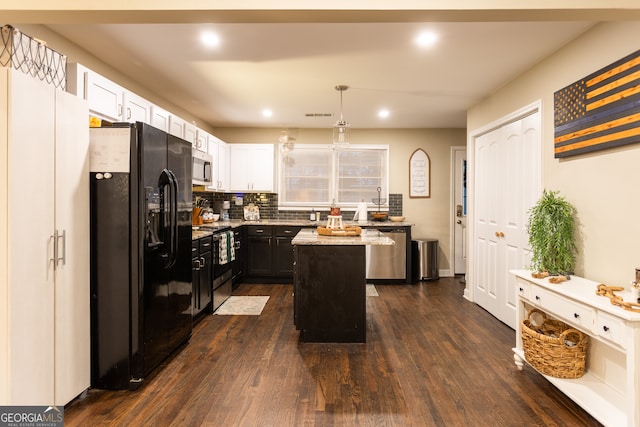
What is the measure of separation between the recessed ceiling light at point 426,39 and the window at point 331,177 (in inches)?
143

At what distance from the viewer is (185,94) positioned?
472 cm

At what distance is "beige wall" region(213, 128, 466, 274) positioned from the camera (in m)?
6.74

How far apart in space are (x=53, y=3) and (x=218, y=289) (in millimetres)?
3396

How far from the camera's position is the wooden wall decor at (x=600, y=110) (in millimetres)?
2375

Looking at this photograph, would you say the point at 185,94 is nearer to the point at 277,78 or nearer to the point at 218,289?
the point at 277,78

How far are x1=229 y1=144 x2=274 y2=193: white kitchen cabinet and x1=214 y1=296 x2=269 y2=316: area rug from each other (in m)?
2.01

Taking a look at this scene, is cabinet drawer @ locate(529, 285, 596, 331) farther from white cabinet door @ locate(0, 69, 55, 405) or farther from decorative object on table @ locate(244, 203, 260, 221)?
decorative object on table @ locate(244, 203, 260, 221)

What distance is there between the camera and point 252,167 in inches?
255

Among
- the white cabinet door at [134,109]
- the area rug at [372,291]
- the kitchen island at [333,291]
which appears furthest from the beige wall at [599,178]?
the white cabinet door at [134,109]

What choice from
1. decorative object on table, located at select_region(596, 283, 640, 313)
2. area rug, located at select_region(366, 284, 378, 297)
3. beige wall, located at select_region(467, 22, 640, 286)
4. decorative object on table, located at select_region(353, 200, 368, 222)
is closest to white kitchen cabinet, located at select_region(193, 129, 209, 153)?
decorative object on table, located at select_region(353, 200, 368, 222)

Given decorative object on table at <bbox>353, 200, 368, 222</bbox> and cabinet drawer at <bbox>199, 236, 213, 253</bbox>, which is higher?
decorative object on table at <bbox>353, 200, 368, 222</bbox>

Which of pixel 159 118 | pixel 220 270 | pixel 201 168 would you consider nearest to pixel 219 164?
pixel 201 168

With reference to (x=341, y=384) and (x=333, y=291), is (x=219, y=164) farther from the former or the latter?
(x=341, y=384)

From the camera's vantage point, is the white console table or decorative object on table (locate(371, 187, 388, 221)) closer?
the white console table
